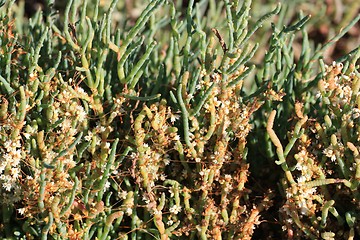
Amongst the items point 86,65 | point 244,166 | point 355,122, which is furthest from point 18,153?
point 355,122

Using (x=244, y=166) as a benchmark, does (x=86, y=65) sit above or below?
above

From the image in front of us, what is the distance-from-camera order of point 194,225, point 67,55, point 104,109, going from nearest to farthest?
point 194,225
point 104,109
point 67,55

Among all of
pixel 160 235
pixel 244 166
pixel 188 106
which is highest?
pixel 188 106

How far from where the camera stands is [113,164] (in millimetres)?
1226

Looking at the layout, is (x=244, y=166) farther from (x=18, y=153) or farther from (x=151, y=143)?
(x=18, y=153)

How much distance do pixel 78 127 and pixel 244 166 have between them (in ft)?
1.14

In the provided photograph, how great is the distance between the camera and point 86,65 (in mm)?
1303

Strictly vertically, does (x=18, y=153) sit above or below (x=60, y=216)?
above

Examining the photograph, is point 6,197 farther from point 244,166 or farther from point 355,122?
point 355,122

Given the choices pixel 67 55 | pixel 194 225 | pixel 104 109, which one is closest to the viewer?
pixel 194 225

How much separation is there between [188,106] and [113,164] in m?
0.19

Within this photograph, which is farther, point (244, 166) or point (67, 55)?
point (67, 55)

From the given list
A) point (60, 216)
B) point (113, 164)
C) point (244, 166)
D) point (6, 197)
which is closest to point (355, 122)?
point (244, 166)

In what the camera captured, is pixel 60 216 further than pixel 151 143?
No
